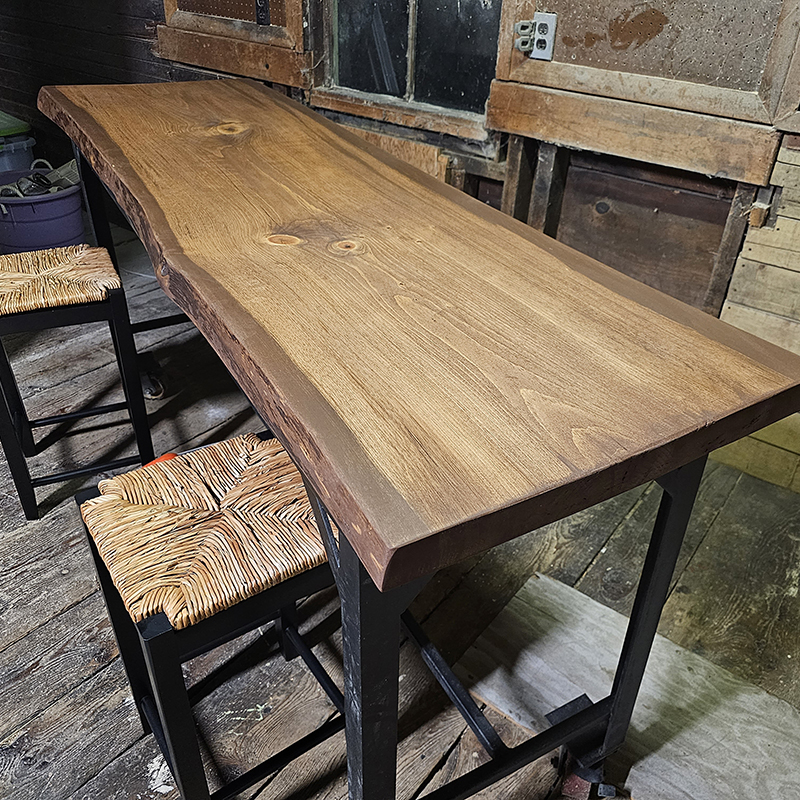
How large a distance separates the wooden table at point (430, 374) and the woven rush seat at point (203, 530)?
0.19 m

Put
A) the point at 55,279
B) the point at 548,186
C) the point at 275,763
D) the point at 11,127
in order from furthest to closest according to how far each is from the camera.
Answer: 1. the point at 11,127
2. the point at 548,186
3. the point at 55,279
4. the point at 275,763

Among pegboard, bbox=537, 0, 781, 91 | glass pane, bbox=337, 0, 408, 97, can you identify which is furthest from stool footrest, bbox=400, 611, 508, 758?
glass pane, bbox=337, 0, 408, 97

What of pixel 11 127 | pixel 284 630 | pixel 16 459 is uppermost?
pixel 11 127

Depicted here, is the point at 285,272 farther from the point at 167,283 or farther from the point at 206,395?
the point at 206,395

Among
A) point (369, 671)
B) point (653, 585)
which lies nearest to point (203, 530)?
point (369, 671)

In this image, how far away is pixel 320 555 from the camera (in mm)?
953

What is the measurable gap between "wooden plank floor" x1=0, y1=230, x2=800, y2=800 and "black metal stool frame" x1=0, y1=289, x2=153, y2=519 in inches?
5.0

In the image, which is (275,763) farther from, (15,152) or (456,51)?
(15,152)

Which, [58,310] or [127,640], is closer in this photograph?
[127,640]

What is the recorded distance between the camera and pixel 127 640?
1.24 metres

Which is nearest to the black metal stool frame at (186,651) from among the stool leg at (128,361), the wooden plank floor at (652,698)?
the wooden plank floor at (652,698)


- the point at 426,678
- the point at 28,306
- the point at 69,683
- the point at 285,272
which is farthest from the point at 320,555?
the point at 28,306

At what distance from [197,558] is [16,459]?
109cm

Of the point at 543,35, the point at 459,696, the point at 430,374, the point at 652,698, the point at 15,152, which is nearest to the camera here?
the point at 430,374
